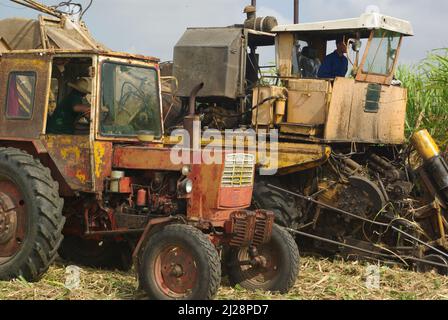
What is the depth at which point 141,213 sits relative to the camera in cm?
708

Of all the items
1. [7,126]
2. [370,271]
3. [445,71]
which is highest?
[445,71]

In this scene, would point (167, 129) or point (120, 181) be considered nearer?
point (120, 181)

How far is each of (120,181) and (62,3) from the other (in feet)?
11.5

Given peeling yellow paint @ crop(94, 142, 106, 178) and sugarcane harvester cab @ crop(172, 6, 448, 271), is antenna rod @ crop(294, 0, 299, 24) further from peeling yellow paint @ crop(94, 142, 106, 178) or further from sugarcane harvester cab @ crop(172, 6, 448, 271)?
peeling yellow paint @ crop(94, 142, 106, 178)

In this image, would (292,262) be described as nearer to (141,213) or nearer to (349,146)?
(141,213)

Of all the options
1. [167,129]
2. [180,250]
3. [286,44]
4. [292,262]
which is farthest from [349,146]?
[180,250]

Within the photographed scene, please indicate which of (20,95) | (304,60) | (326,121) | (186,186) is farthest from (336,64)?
(20,95)

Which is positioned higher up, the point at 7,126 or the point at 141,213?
the point at 7,126

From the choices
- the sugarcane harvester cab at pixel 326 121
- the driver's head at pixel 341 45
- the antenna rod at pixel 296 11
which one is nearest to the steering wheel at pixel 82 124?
the sugarcane harvester cab at pixel 326 121

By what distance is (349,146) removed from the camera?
9.56 metres

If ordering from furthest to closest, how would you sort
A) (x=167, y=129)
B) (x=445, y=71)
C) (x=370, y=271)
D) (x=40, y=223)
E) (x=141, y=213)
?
1. (x=445, y=71)
2. (x=167, y=129)
3. (x=370, y=271)
4. (x=141, y=213)
5. (x=40, y=223)

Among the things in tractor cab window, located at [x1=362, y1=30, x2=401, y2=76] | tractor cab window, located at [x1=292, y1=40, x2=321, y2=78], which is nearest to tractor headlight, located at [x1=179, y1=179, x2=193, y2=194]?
tractor cab window, located at [x1=292, y1=40, x2=321, y2=78]

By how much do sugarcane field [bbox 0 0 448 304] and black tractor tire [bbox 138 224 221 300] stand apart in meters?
0.01

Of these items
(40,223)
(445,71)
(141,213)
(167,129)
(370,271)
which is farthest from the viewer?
(445,71)
